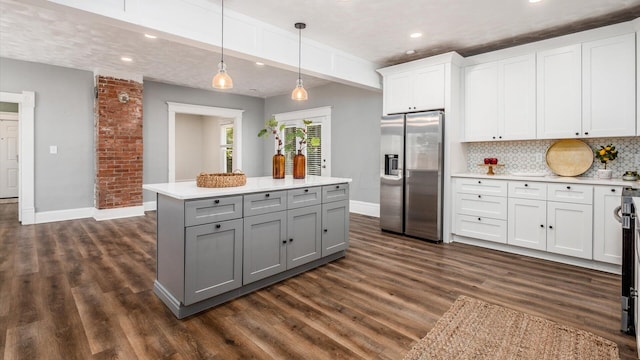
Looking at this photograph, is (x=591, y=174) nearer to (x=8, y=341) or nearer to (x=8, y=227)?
(x=8, y=341)

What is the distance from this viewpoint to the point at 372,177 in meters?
5.91

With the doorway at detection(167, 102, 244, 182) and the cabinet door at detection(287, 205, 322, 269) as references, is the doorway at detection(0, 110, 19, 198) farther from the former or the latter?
the cabinet door at detection(287, 205, 322, 269)

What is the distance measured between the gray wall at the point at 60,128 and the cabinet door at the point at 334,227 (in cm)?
477

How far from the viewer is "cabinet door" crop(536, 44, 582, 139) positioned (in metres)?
3.50

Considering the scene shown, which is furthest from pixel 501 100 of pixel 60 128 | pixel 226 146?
pixel 226 146

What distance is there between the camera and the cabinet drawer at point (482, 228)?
154 inches

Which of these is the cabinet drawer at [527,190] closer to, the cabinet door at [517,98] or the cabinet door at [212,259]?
the cabinet door at [517,98]

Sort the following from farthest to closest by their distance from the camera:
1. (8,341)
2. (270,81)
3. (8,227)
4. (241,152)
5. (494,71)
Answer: (241,152) → (270,81) → (8,227) → (494,71) → (8,341)

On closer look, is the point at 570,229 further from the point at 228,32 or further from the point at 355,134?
the point at 228,32

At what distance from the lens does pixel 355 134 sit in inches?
240

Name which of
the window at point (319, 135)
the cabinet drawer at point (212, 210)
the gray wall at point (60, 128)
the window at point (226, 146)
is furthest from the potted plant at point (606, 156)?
the window at point (226, 146)

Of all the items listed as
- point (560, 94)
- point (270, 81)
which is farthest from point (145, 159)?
point (560, 94)

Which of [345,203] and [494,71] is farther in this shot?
[494,71]

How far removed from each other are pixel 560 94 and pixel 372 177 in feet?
9.90
